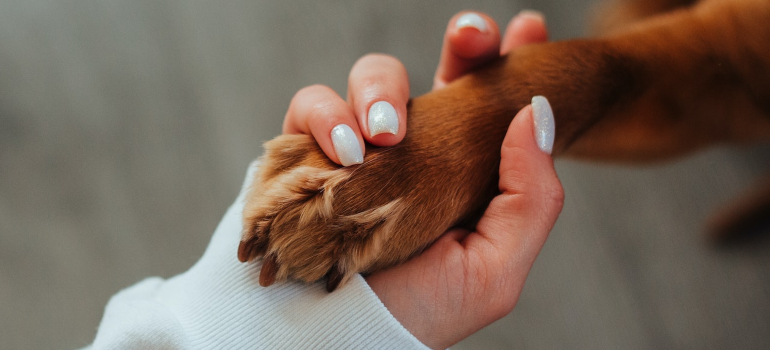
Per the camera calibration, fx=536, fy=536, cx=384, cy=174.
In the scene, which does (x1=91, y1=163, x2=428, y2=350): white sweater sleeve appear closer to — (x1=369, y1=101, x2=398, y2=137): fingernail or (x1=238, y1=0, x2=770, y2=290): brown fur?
(x1=238, y1=0, x2=770, y2=290): brown fur

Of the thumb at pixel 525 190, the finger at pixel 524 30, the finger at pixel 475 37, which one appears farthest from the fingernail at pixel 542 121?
the finger at pixel 524 30

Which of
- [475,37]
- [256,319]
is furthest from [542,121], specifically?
[256,319]

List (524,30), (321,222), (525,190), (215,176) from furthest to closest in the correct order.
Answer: (215,176) < (524,30) < (525,190) < (321,222)

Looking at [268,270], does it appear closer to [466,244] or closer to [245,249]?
[245,249]

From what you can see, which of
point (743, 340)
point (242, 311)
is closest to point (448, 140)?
point (242, 311)

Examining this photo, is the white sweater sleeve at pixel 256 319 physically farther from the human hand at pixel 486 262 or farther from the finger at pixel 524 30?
the finger at pixel 524 30
